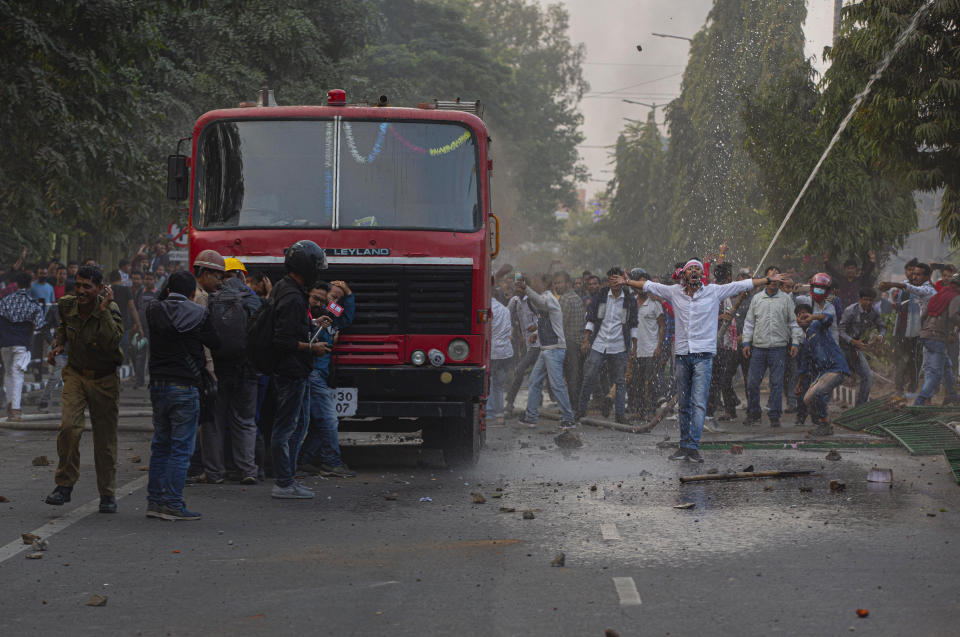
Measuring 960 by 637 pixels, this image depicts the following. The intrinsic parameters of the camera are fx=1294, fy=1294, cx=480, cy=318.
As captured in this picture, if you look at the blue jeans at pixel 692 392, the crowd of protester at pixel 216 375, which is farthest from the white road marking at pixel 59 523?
the blue jeans at pixel 692 392

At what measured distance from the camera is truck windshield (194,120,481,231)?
1093 cm

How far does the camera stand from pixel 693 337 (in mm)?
12172

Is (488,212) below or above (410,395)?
above

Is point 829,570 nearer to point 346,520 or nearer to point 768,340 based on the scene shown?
point 346,520

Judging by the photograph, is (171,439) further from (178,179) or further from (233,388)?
(178,179)

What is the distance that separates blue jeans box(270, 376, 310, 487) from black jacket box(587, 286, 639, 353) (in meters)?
7.41

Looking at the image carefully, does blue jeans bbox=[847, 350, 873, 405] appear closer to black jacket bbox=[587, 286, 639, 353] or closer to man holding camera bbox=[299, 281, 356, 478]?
black jacket bbox=[587, 286, 639, 353]

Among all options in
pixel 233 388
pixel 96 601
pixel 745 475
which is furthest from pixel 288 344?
pixel 745 475

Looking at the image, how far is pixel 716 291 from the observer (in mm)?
12266

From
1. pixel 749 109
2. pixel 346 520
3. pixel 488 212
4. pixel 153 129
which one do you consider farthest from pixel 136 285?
pixel 346 520

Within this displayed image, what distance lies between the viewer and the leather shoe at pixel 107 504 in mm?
8781

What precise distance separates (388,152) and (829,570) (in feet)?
19.1

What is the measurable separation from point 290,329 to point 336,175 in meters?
2.24

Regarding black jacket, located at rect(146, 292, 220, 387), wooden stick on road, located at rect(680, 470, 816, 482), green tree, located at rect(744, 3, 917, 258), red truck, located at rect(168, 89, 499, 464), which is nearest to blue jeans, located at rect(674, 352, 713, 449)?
wooden stick on road, located at rect(680, 470, 816, 482)
